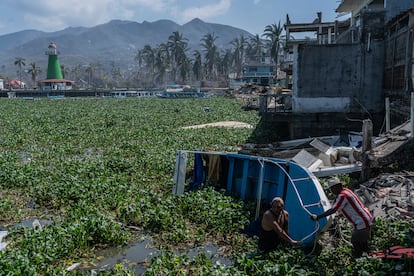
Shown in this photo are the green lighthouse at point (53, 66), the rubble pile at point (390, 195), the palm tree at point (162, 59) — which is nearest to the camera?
the rubble pile at point (390, 195)

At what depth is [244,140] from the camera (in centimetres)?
2098

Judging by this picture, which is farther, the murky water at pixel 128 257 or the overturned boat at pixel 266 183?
the overturned boat at pixel 266 183

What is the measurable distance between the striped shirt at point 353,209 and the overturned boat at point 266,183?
0.65 metres

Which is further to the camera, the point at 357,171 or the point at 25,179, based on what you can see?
the point at 25,179

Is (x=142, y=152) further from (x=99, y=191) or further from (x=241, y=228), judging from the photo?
(x=241, y=228)

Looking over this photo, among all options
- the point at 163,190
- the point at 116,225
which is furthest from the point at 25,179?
the point at 116,225

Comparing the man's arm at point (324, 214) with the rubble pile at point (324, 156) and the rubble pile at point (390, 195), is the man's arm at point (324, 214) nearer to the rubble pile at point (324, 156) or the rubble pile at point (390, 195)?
the rubble pile at point (390, 195)

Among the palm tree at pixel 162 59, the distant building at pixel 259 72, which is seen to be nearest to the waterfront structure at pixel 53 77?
the palm tree at pixel 162 59

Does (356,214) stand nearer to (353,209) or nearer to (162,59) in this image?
(353,209)

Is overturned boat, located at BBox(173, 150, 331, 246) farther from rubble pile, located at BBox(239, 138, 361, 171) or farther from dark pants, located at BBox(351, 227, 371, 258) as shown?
rubble pile, located at BBox(239, 138, 361, 171)

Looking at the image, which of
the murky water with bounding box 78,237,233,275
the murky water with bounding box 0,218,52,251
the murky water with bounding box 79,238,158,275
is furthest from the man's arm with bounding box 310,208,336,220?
the murky water with bounding box 0,218,52,251

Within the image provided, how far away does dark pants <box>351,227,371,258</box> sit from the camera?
6938 millimetres

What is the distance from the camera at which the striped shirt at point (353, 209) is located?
6.84 meters

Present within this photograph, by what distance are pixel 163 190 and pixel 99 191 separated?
1963 mm
